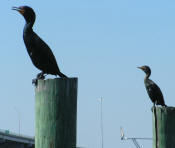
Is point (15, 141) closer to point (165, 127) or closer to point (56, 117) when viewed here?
point (165, 127)

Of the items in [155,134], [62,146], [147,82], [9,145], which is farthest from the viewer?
[9,145]

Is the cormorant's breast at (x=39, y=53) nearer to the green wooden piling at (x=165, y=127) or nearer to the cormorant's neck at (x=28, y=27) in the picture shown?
the cormorant's neck at (x=28, y=27)

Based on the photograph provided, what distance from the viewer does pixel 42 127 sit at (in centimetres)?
693

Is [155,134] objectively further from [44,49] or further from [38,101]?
[38,101]

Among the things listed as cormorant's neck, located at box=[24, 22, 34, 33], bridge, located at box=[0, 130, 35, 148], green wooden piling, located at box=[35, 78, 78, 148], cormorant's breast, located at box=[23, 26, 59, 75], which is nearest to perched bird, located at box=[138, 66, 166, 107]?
cormorant's breast, located at box=[23, 26, 59, 75]

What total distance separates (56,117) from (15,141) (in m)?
74.9

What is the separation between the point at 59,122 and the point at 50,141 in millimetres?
191

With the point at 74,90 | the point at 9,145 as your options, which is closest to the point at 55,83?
the point at 74,90

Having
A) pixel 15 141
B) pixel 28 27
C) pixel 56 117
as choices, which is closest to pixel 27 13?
pixel 28 27

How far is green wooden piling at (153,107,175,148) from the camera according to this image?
32.3 ft

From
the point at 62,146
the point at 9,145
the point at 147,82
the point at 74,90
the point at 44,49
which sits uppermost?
the point at 9,145

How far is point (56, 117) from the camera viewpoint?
695 centimetres

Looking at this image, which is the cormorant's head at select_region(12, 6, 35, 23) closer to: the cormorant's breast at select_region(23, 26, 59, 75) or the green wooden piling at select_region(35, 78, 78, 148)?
the cormorant's breast at select_region(23, 26, 59, 75)

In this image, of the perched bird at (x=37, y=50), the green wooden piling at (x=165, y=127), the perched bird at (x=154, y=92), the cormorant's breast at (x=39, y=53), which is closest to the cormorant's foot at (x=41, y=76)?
the perched bird at (x=37, y=50)
